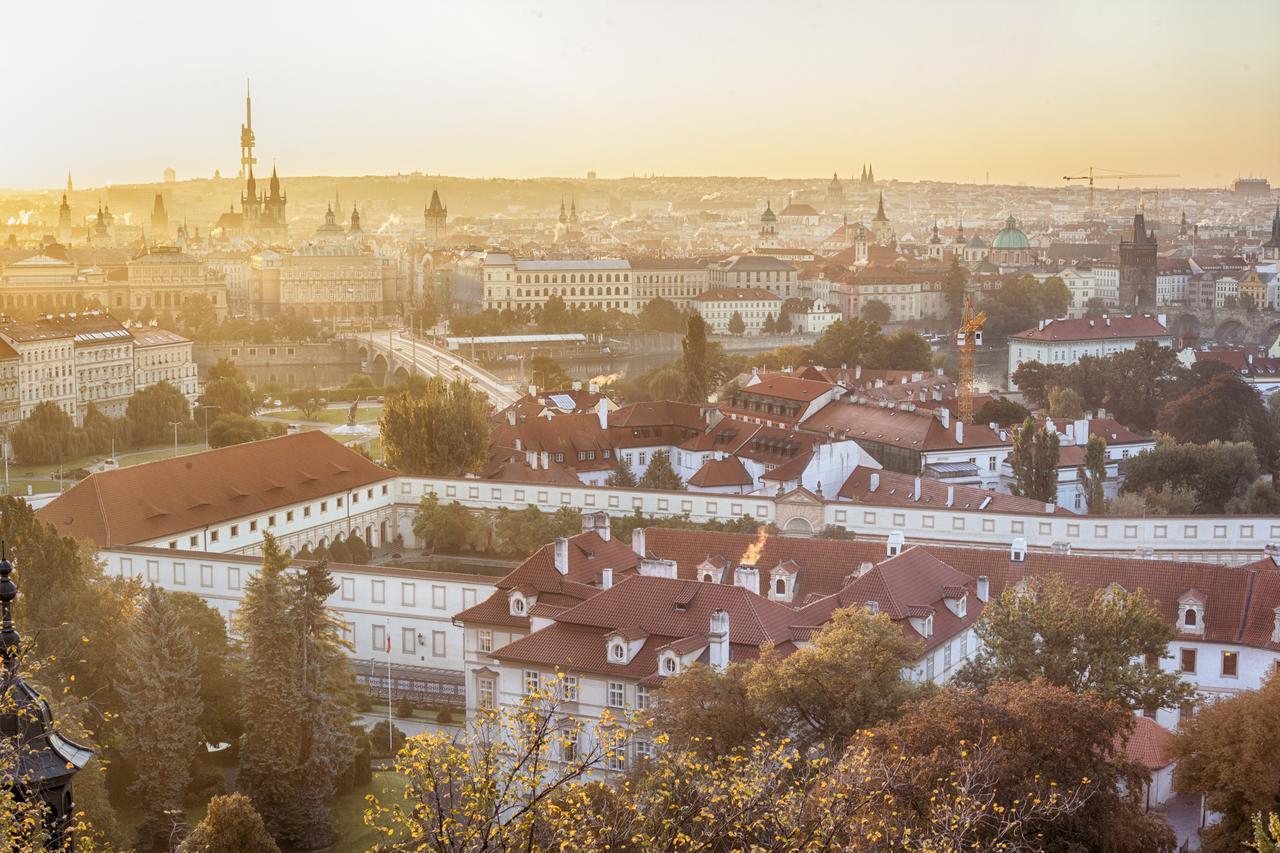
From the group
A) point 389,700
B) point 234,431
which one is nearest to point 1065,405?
point 234,431

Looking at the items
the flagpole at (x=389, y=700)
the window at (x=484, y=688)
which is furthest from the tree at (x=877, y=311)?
the window at (x=484, y=688)

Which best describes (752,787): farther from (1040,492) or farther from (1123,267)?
(1123,267)

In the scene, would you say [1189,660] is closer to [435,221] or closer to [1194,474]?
[1194,474]

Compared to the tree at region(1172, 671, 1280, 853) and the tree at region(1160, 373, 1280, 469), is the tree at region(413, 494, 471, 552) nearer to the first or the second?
the tree at region(1172, 671, 1280, 853)

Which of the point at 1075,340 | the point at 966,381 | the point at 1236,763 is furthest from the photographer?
the point at 1075,340

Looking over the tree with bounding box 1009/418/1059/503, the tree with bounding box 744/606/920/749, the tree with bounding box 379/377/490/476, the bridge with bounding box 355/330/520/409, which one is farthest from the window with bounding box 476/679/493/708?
the bridge with bounding box 355/330/520/409

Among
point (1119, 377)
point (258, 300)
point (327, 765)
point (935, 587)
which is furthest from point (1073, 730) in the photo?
point (258, 300)
